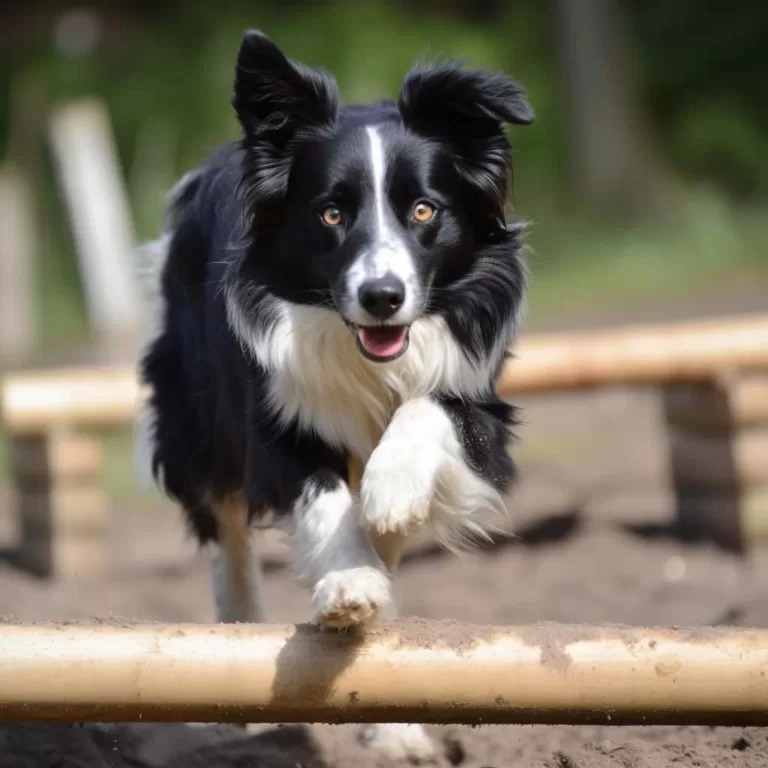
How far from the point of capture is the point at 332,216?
376 centimetres

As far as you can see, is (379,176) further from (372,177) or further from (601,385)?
(601,385)

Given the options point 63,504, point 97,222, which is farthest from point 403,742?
point 97,222

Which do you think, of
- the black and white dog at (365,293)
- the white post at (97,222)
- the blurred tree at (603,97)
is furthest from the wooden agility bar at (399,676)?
the blurred tree at (603,97)

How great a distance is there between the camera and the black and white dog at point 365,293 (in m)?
3.62

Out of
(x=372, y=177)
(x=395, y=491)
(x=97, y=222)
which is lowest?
(x=395, y=491)

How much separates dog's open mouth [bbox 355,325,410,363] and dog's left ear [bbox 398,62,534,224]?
0.55m

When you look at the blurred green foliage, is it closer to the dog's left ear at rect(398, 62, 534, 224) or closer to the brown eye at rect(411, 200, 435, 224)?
the dog's left ear at rect(398, 62, 534, 224)

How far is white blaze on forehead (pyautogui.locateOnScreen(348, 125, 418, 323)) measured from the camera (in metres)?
3.51

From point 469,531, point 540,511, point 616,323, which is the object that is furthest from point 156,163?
point 469,531

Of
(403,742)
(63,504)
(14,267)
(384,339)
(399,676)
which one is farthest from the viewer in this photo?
(14,267)

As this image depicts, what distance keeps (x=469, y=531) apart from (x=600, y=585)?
227 centimetres

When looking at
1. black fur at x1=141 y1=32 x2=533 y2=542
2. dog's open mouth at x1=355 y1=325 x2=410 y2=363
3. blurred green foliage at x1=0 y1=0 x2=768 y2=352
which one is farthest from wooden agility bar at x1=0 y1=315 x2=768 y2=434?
blurred green foliage at x1=0 y1=0 x2=768 y2=352

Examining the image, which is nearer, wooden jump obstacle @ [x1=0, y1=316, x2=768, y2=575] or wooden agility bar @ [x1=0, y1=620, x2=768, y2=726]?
wooden agility bar @ [x1=0, y1=620, x2=768, y2=726]

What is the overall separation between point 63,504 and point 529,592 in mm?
2329
